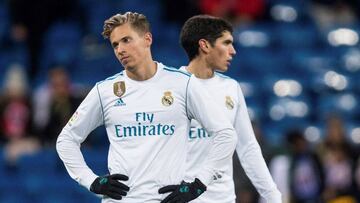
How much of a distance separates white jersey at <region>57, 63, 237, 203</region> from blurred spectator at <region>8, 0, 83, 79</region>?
31.7 feet

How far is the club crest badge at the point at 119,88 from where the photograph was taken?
641cm

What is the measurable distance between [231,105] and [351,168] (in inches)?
168

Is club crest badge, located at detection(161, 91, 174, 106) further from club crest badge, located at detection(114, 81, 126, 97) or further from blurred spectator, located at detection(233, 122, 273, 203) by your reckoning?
blurred spectator, located at detection(233, 122, 273, 203)

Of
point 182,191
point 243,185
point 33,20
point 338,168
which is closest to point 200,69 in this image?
point 182,191

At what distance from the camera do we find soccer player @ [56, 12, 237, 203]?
20.5 feet

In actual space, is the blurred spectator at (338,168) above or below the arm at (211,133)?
below

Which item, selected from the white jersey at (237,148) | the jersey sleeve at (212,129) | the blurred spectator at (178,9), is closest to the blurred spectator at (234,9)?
the blurred spectator at (178,9)

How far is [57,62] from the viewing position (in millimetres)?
15711

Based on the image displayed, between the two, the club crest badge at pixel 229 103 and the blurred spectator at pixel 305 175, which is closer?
the club crest badge at pixel 229 103

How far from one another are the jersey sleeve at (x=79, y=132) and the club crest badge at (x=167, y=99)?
38cm

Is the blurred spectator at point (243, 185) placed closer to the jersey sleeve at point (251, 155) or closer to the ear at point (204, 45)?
the jersey sleeve at point (251, 155)

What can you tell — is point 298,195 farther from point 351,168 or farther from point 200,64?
point 200,64

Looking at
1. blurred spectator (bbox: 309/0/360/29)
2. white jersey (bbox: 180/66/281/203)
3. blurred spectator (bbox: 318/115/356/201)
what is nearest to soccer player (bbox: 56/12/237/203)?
white jersey (bbox: 180/66/281/203)

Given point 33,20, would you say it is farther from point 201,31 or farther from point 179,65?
point 201,31
